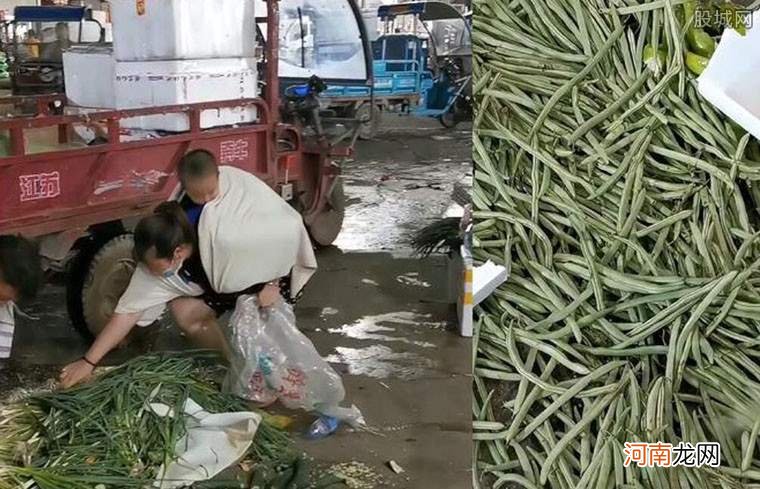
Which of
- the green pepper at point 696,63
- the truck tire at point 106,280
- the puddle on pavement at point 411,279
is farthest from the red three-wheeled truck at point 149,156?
the green pepper at point 696,63

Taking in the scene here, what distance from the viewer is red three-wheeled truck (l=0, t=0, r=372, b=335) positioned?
911 millimetres

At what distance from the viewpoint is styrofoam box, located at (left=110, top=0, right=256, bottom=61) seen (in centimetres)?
95

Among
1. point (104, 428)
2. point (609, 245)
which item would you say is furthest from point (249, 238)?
point (609, 245)

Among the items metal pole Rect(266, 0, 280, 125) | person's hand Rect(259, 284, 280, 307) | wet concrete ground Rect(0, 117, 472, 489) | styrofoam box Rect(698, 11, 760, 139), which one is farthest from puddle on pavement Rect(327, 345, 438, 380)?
styrofoam box Rect(698, 11, 760, 139)

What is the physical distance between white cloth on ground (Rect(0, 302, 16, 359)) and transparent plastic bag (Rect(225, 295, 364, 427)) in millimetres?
263

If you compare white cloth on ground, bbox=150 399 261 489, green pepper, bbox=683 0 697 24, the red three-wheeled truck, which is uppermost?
green pepper, bbox=683 0 697 24

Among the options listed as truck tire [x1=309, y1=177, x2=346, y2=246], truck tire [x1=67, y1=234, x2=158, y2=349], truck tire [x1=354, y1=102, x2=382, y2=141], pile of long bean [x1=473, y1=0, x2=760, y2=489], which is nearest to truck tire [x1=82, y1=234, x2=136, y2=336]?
truck tire [x1=67, y1=234, x2=158, y2=349]

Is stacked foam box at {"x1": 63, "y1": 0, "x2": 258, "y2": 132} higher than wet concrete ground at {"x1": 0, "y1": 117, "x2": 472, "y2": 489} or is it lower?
higher

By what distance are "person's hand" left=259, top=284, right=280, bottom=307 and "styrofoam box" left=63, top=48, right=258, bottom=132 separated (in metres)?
0.22

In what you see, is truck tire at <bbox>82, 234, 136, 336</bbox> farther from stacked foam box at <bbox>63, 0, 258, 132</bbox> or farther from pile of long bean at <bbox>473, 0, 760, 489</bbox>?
pile of long bean at <bbox>473, 0, 760, 489</bbox>

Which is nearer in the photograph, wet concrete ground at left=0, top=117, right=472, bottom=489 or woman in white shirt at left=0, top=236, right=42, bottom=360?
woman in white shirt at left=0, top=236, right=42, bottom=360

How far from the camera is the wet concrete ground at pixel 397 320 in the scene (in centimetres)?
105

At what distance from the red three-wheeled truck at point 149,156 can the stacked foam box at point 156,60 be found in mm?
14

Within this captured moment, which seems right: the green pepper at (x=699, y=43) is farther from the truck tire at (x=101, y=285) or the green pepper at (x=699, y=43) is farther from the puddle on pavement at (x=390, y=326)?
the truck tire at (x=101, y=285)
